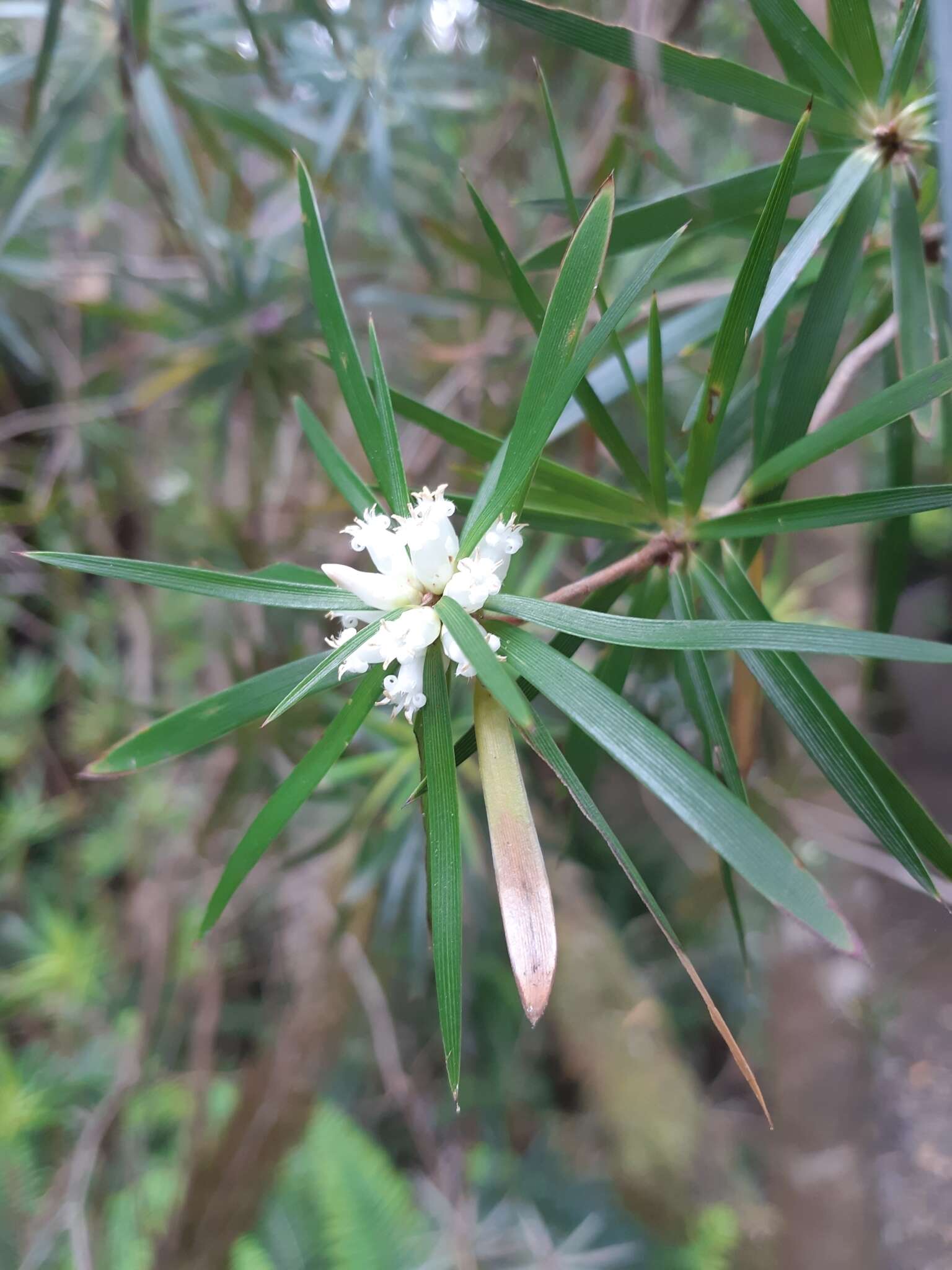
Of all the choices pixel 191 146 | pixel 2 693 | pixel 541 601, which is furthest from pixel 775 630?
pixel 2 693

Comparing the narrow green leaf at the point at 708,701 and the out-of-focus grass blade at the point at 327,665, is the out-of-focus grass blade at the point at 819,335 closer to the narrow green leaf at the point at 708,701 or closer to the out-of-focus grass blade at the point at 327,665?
the narrow green leaf at the point at 708,701

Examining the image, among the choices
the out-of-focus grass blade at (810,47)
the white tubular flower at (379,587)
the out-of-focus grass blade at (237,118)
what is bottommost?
the white tubular flower at (379,587)

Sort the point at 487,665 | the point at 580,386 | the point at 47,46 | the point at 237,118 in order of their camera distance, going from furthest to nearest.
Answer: the point at 237,118
the point at 47,46
the point at 580,386
the point at 487,665

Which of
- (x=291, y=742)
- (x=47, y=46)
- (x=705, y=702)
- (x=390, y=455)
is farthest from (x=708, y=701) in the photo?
(x=47, y=46)

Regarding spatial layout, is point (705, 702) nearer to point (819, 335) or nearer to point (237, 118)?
point (819, 335)

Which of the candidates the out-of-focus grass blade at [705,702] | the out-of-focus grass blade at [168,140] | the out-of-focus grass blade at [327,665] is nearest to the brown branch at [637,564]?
the out-of-focus grass blade at [705,702]

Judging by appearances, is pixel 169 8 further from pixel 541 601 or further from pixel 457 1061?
pixel 457 1061
